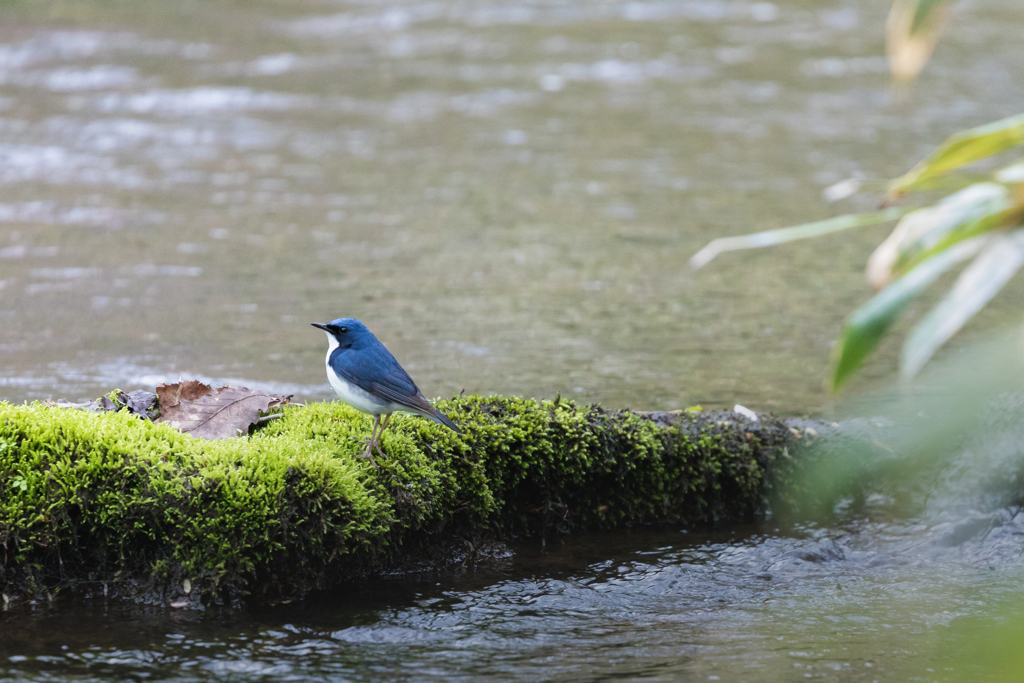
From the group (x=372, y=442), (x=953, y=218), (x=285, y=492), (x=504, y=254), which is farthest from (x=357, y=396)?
(x=504, y=254)

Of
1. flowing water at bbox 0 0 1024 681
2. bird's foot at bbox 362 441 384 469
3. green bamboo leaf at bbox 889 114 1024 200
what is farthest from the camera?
bird's foot at bbox 362 441 384 469

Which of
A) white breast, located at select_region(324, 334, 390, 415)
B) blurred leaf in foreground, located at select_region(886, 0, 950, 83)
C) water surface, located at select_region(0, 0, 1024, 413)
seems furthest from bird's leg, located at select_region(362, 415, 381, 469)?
blurred leaf in foreground, located at select_region(886, 0, 950, 83)

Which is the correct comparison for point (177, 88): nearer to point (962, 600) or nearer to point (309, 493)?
point (309, 493)

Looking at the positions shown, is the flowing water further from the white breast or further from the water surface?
the white breast

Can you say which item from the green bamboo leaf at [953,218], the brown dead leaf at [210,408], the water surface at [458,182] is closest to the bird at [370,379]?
the brown dead leaf at [210,408]

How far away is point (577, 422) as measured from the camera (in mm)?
4195

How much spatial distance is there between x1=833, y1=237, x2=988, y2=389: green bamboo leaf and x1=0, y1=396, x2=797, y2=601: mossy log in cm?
280

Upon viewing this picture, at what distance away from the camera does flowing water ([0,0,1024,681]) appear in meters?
3.33

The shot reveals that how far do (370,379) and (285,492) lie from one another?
0.49m

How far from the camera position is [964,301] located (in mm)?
808

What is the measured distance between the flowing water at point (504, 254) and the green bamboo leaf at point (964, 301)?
82cm

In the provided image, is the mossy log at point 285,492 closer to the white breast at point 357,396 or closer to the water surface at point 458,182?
the white breast at point 357,396

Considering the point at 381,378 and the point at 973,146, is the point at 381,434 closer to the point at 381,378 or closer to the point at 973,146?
the point at 381,378

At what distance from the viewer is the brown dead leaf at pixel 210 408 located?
394 centimetres
